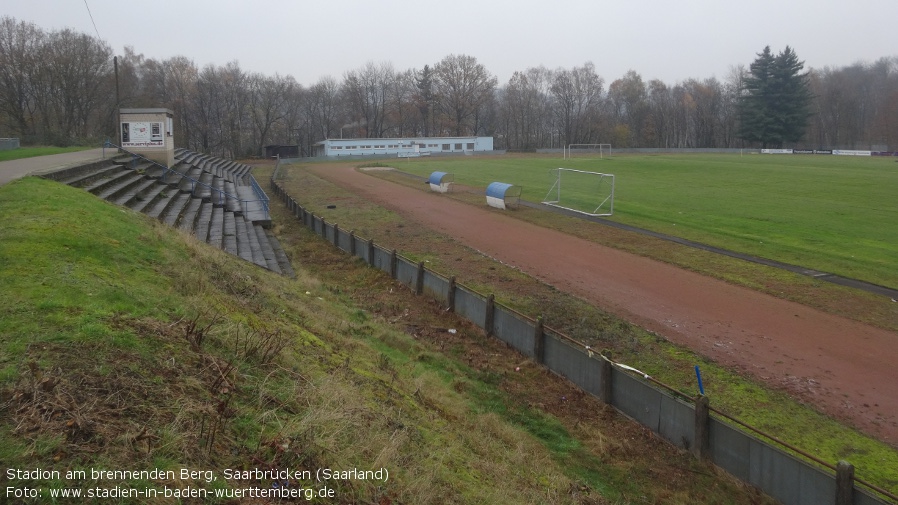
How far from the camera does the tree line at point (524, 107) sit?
3782 inches

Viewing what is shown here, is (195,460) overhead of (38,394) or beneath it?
beneath

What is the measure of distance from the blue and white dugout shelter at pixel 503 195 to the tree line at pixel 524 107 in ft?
178

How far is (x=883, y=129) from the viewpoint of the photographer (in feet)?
345

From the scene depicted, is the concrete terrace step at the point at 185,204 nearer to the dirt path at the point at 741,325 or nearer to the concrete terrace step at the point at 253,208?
the concrete terrace step at the point at 253,208

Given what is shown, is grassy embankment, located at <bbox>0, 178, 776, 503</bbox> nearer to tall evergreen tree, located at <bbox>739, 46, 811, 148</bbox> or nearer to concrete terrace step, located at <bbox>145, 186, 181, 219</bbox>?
concrete terrace step, located at <bbox>145, 186, 181, 219</bbox>

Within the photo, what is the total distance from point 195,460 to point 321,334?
5753 mm

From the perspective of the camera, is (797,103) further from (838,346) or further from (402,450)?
(402,450)

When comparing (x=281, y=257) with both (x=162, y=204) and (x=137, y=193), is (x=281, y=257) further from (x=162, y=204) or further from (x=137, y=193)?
(x=137, y=193)

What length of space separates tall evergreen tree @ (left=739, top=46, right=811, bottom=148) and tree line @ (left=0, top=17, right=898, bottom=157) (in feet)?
0.49

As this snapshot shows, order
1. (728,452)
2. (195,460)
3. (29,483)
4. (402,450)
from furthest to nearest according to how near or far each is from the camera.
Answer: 1. (728,452)
2. (402,450)
3. (195,460)
4. (29,483)

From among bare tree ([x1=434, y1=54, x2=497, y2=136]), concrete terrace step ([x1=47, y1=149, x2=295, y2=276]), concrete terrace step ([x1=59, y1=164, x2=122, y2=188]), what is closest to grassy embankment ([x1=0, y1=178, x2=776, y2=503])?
concrete terrace step ([x1=59, y1=164, x2=122, y2=188])

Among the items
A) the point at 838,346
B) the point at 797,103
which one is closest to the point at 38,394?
the point at 838,346

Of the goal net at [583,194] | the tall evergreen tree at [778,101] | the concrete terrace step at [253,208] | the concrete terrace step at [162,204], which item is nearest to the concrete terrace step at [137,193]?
the concrete terrace step at [162,204]

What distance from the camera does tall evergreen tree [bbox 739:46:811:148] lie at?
95.9 m
